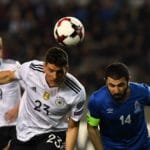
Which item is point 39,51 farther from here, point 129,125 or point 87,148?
point 129,125

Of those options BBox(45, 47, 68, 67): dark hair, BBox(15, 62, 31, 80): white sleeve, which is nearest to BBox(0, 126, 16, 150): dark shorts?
BBox(15, 62, 31, 80): white sleeve

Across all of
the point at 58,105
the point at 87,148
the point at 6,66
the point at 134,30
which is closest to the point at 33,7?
the point at 134,30

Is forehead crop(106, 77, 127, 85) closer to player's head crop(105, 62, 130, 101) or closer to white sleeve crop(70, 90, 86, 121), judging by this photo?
player's head crop(105, 62, 130, 101)

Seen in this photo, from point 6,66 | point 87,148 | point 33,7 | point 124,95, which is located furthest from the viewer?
point 33,7

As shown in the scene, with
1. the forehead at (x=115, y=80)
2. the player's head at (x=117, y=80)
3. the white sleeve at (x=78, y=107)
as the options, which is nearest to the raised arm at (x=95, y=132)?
the white sleeve at (x=78, y=107)

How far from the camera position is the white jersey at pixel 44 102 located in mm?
7555

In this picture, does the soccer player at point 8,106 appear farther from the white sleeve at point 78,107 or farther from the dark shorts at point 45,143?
the white sleeve at point 78,107

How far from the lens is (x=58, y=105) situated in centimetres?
757

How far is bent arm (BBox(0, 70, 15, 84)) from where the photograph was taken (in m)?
7.55

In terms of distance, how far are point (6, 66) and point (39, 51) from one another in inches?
219

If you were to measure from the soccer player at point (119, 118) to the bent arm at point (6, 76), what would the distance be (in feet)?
2.64

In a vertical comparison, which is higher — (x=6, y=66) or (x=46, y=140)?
(x=6, y=66)

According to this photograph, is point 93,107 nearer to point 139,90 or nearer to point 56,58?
point 139,90

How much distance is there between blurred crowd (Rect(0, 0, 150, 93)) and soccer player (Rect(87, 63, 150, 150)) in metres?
4.92
